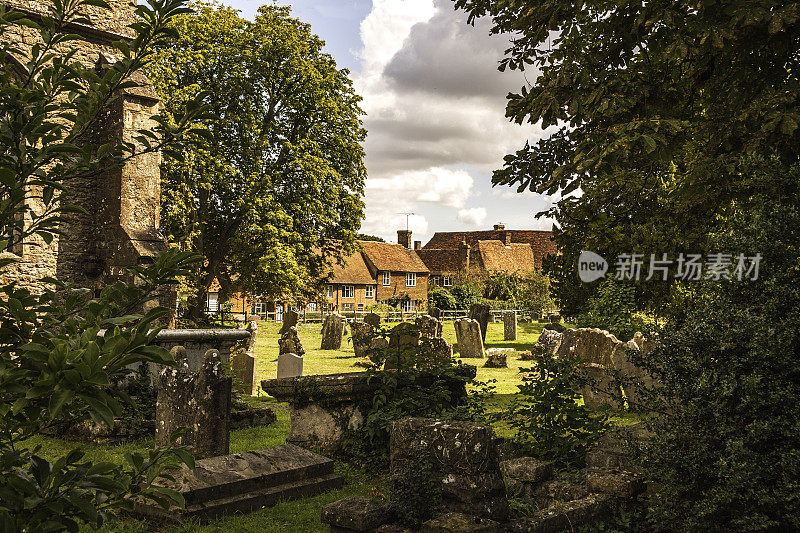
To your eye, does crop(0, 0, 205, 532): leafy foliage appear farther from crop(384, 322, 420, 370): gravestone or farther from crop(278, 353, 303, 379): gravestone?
crop(278, 353, 303, 379): gravestone

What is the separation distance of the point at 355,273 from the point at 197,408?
4911 centimetres

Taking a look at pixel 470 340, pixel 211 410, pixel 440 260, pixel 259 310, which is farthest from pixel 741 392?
pixel 440 260

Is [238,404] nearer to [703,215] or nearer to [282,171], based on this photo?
[703,215]

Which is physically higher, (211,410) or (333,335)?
(211,410)

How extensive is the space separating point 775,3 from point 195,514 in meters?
7.35

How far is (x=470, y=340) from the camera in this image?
2100 cm

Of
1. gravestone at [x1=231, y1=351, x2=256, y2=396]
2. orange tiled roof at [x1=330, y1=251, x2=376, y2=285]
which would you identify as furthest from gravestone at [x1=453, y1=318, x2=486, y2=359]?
orange tiled roof at [x1=330, y1=251, x2=376, y2=285]

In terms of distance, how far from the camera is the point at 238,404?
31.7 feet

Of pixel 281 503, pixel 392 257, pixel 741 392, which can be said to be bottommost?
pixel 281 503

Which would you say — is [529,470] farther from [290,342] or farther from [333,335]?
[333,335]

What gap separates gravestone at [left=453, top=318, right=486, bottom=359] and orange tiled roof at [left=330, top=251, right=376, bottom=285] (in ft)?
108

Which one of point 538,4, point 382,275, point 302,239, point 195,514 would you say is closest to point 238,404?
point 195,514

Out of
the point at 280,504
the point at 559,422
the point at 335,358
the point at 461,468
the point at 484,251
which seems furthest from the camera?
the point at 484,251

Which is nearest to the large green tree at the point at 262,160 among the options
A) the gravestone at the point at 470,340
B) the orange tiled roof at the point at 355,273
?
the gravestone at the point at 470,340
